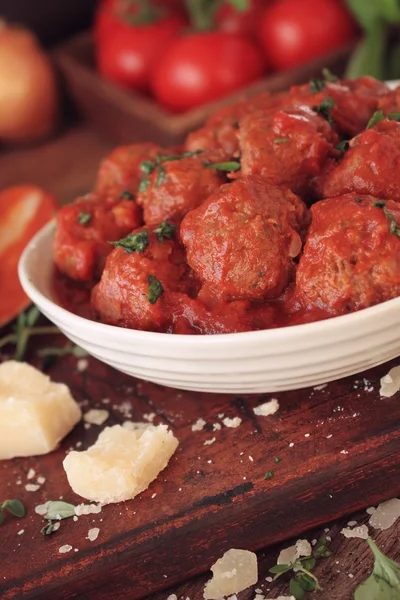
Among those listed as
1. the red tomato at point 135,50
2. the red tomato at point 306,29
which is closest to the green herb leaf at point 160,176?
the red tomato at point 306,29

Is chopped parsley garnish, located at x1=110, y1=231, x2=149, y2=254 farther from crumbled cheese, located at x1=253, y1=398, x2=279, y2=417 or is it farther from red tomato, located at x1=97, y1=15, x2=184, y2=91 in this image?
red tomato, located at x1=97, y1=15, x2=184, y2=91

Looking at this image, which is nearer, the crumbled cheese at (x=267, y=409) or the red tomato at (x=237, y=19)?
the crumbled cheese at (x=267, y=409)

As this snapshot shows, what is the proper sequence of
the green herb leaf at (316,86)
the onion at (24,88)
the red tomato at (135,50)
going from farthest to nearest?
the onion at (24,88) → the red tomato at (135,50) → the green herb leaf at (316,86)

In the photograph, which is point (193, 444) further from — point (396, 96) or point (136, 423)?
point (396, 96)

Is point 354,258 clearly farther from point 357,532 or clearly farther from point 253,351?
point 357,532

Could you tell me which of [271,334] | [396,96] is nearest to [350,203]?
[271,334]

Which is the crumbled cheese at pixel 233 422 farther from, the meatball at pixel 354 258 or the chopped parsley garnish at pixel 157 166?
the chopped parsley garnish at pixel 157 166
